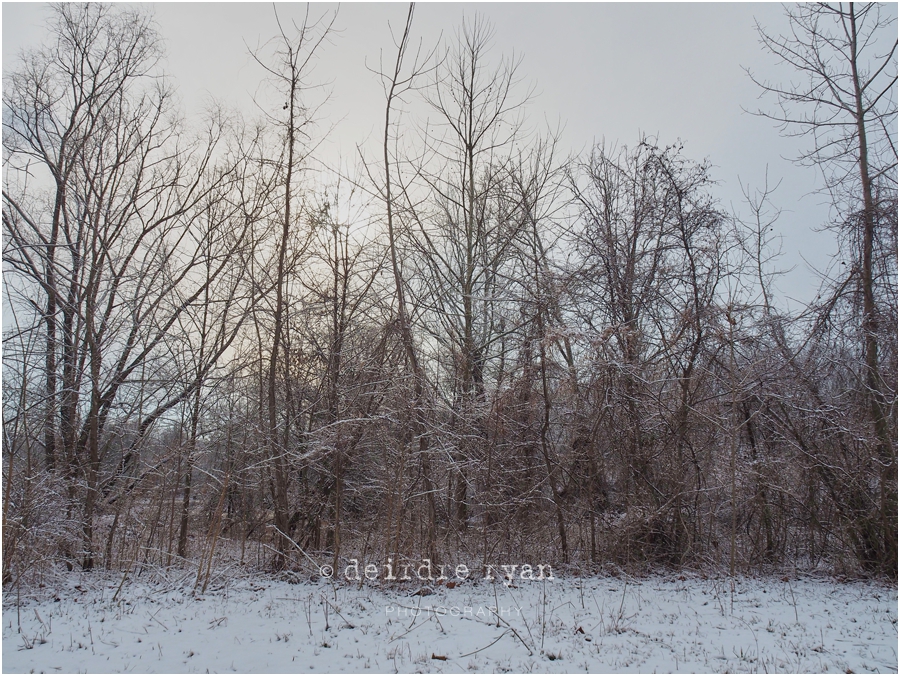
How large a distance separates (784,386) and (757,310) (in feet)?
4.15

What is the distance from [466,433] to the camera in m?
7.55

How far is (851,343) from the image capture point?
721cm

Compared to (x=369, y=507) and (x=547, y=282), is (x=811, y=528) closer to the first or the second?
(x=547, y=282)

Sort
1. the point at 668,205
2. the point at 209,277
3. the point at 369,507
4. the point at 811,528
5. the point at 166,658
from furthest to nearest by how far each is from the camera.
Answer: the point at 209,277 < the point at 668,205 < the point at 369,507 < the point at 811,528 < the point at 166,658

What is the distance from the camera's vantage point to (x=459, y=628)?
504 cm

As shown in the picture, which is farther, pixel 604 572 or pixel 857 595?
pixel 604 572

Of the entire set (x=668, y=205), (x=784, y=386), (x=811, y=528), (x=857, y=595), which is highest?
(x=668, y=205)

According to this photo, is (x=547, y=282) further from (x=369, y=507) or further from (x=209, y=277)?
(x=209, y=277)

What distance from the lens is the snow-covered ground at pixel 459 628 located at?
13.9 feet

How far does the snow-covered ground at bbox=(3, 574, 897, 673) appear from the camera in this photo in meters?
4.24

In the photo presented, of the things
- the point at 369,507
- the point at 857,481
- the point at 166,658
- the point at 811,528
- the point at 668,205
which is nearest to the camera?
the point at 166,658

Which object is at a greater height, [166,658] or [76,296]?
[76,296]

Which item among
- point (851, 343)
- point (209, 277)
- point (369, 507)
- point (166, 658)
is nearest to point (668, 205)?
point (851, 343)

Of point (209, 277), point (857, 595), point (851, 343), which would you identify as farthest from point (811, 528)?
point (209, 277)
